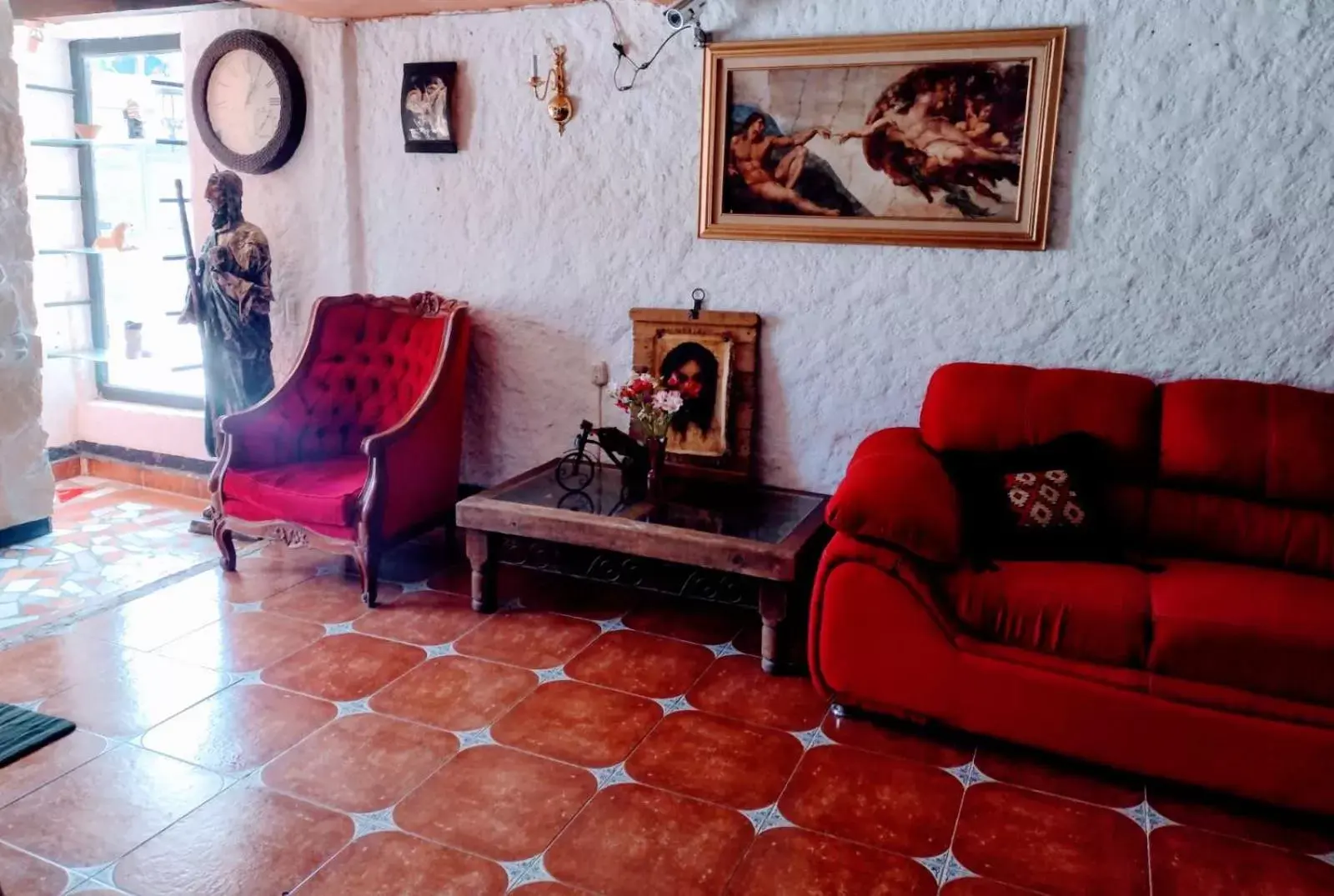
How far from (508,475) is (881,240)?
75.8 inches

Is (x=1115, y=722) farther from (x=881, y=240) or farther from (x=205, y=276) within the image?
(x=205, y=276)

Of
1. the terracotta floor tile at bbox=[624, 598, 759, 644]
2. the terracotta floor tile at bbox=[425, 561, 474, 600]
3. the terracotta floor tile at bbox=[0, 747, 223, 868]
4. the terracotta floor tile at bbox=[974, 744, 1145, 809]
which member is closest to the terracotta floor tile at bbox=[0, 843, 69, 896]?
the terracotta floor tile at bbox=[0, 747, 223, 868]

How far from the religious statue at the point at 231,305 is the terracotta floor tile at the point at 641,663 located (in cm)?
197

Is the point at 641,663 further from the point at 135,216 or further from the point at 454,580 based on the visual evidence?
the point at 135,216

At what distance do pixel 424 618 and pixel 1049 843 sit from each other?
7.22ft

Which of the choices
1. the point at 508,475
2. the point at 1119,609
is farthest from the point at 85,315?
the point at 1119,609

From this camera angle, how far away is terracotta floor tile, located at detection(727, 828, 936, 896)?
2.15m

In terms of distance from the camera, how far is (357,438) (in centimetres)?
421

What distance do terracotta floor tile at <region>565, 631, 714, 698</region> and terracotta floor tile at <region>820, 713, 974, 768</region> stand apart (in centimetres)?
51

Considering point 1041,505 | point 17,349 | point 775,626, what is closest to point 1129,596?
point 1041,505

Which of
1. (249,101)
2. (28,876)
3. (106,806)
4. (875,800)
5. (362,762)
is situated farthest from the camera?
(249,101)

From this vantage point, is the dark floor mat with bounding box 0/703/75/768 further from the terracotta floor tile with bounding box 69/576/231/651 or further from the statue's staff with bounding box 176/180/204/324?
the statue's staff with bounding box 176/180/204/324

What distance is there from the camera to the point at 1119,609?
8.30 ft

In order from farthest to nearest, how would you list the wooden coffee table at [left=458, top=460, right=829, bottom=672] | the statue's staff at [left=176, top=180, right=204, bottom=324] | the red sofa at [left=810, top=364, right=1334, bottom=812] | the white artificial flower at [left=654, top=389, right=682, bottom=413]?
the statue's staff at [left=176, top=180, right=204, bottom=324] → the white artificial flower at [left=654, top=389, right=682, bottom=413] → the wooden coffee table at [left=458, top=460, right=829, bottom=672] → the red sofa at [left=810, top=364, right=1334, bottom=812]
